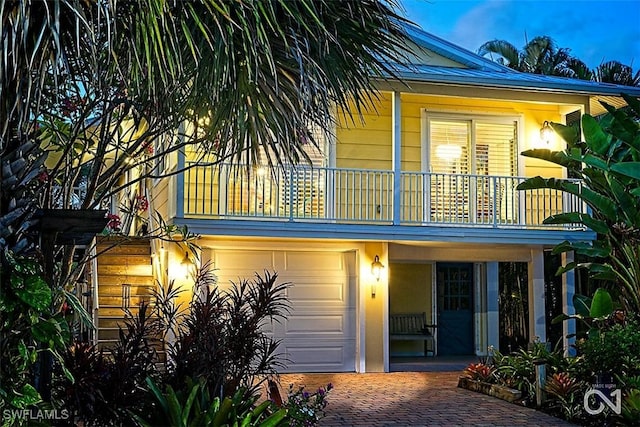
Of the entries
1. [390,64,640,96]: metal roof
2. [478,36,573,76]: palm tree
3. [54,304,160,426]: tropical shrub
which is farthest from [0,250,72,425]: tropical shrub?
[478,36,573,76]: palm tree

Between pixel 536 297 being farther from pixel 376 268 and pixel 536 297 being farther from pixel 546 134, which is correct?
pixel 376 268

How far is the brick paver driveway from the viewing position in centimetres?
892

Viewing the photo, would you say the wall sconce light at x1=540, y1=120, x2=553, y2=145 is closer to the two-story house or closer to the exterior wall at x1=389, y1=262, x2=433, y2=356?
the two-story house

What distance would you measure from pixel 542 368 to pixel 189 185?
6224 mm

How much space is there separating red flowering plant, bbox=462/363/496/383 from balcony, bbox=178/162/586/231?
2619mm

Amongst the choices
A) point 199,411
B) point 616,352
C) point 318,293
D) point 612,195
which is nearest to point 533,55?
point 318,293

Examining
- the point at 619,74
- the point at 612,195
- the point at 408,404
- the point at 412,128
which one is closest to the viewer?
the point at 408,404

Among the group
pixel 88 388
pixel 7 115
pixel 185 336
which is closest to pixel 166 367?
pixel 185 336

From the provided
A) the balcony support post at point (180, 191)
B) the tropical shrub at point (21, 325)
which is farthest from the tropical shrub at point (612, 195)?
the tropical shrub at point (21, 325)

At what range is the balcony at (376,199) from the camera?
481 inches

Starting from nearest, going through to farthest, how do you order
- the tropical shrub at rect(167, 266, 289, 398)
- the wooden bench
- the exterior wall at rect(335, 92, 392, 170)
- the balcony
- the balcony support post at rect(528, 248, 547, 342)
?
the tropical shrub at rect(167, 266, 289, 398), the balcony, the exterior wall at rect(335, 92, 392, 170), the balcony support post at rect(528, 248, 547, 342), the wooden bench

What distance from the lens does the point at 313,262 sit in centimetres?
1373

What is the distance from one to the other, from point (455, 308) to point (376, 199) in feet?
15.3

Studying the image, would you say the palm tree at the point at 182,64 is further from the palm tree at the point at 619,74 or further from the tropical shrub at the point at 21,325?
the palm tree at the point at 619,74
